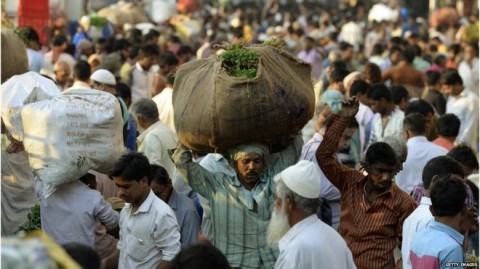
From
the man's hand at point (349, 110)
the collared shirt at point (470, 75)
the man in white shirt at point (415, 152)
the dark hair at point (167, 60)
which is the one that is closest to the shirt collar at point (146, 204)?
the man's hand at point (349, 110)

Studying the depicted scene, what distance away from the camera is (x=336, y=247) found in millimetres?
6184

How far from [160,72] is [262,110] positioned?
779 cm

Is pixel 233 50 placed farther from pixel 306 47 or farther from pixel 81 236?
pixel 306 47

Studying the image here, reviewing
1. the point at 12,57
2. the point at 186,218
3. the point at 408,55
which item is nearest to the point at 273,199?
the point at 186,218

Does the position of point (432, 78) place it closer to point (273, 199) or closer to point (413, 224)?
point (273, 199)

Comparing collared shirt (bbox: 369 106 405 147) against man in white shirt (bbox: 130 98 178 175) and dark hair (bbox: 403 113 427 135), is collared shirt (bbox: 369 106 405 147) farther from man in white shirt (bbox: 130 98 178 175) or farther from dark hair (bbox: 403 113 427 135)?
man in white shirt (bbox: 130 98 178 175)

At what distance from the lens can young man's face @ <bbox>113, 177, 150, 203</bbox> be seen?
7.37 meters

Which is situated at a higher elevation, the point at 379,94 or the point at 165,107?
the point at 379,94

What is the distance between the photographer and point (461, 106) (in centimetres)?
1391

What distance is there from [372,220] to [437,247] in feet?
5.02

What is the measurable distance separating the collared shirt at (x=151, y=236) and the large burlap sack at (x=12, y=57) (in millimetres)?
2908

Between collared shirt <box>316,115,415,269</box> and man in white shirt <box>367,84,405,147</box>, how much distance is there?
4.11 m

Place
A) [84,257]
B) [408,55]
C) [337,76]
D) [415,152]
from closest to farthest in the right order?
[84,257], [415,152], [337,76], [408,55]

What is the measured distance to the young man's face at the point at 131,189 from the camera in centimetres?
737
